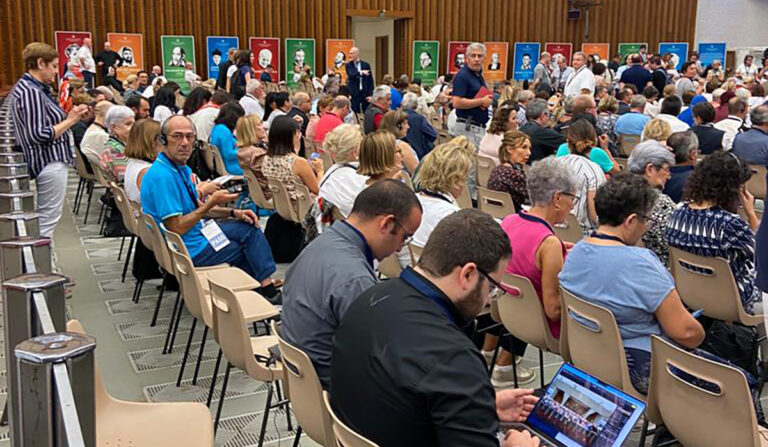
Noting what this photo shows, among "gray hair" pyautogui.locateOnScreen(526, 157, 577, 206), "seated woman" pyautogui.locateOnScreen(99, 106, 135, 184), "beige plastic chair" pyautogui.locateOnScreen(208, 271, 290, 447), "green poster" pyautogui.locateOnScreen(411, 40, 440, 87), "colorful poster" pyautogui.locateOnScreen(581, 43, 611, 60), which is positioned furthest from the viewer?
"colorful poster" pyautogui.locateOnScreen(581, 43, 611, 60)

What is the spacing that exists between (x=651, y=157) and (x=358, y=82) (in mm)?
9779

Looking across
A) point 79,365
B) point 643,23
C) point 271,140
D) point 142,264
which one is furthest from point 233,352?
point 643,23

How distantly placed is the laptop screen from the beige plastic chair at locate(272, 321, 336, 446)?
26.2 inches

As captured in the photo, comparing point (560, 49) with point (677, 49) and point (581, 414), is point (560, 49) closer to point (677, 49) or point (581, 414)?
point (677, 49)

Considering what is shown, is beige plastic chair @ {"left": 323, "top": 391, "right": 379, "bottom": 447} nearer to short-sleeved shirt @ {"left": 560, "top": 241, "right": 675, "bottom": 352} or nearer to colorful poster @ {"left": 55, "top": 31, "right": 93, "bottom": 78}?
short-sleeved shirt @ {"left": 560, "top": 241, "right": 675, "bottom": 352}

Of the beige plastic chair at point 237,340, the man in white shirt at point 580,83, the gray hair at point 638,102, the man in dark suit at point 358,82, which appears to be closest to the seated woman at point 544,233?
the beige plastic chair at point 237,340

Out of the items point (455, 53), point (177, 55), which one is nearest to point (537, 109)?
point (177, 55)

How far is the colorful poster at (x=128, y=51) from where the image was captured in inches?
631

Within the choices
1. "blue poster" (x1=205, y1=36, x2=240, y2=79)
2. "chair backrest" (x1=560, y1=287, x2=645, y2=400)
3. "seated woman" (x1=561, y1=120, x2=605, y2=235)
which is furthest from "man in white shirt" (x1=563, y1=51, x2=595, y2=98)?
"blue poster" (x1=205, y1=36, x2=240, y2=79)

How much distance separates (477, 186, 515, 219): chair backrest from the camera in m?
5.06

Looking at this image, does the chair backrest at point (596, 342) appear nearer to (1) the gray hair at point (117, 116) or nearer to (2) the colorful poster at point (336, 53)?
(1) the gray hair at point (117, 116)

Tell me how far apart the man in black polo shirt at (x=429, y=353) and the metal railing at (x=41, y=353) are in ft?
2.13

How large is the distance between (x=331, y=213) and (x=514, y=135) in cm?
159

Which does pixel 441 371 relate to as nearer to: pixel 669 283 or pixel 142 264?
pixel 669 283
